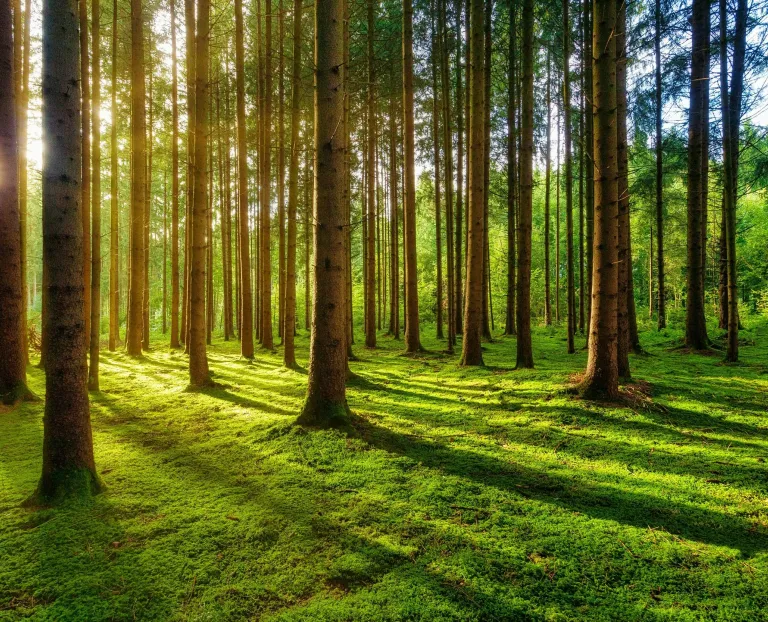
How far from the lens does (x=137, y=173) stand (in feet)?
34.8

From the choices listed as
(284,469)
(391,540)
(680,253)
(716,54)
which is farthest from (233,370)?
(680,253)

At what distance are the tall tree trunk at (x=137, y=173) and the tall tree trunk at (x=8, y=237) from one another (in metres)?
3.56

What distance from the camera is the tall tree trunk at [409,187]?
A: 974 centimetres

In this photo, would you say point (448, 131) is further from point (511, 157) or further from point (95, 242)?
point (95, 242)

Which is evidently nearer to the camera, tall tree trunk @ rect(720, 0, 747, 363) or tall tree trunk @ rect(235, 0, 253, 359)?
tall tree trunk @ rect(720, 0, 747, 363)

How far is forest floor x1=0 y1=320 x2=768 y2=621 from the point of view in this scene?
2.15m

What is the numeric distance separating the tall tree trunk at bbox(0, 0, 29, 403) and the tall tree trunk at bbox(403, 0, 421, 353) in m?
7.48

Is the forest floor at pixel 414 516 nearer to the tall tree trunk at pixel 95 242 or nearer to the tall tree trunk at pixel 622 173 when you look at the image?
the tall tree trunk at pixel 622 173

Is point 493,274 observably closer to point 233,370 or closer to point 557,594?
point 233,370

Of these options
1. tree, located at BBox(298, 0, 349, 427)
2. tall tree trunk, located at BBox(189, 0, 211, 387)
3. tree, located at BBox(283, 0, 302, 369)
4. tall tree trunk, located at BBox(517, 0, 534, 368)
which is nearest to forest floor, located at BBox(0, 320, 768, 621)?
tree, located at BBox(298, 0, 349, 427)

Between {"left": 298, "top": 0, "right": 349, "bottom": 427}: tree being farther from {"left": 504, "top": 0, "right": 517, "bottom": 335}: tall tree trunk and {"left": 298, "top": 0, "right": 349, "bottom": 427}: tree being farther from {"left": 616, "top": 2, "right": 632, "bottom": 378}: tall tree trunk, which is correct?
{"left": 504, "top": 0, "right": 517, "bottom": 335}: tall tree trunk

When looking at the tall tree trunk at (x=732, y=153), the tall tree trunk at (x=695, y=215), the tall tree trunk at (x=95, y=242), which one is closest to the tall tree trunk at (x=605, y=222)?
the tall tree trunk at (x=732, y=153)

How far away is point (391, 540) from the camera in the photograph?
8.77 feet

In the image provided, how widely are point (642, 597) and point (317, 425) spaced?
3398mm
